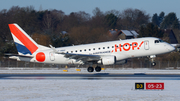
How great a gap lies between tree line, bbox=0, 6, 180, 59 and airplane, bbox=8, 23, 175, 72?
29.7 metres

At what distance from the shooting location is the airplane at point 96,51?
3975 cm

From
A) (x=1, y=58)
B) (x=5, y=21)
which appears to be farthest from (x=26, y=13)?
(x=1, y=58)

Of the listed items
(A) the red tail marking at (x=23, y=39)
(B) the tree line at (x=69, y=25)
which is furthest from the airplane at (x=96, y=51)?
(B) the tree line at (x=69, y=25)

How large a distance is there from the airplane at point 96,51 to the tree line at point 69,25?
2974 cm

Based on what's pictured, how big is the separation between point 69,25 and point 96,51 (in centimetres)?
8806

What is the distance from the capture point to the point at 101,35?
8762 cm

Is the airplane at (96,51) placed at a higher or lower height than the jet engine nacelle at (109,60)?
higher

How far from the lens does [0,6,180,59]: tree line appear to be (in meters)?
83.8

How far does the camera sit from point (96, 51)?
41.5 metres
